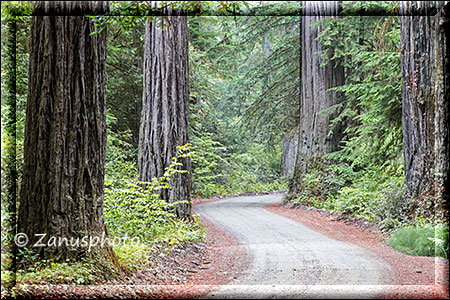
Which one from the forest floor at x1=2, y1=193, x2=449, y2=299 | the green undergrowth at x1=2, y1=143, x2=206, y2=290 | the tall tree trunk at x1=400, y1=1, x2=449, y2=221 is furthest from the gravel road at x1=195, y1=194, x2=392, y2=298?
the tall tree trunk at x1=400, y1=1, x2=449, y2=221

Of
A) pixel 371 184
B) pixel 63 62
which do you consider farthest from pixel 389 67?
pixel 63 62

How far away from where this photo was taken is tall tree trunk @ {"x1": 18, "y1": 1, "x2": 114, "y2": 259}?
3.16 m

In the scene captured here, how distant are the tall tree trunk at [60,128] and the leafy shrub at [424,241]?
2964 mm

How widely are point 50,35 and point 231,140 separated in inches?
468

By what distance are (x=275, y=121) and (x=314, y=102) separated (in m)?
2.80

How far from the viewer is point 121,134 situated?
6203 mm

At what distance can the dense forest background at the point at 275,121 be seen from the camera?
4281mm

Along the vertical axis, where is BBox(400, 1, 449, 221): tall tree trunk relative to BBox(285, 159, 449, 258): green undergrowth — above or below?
above

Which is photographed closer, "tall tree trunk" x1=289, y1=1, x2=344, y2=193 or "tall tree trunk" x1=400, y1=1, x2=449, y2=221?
"tall tree trunk" x1=400, y1=1, x2=449, y2=221

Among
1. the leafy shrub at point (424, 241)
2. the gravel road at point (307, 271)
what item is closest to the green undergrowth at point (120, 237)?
the gravel road at point (307, 271)

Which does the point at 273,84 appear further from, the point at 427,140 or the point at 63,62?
the point at 63,62

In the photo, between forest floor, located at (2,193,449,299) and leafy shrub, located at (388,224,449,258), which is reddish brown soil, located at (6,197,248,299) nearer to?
forest floor, located at (2,193,449,299)

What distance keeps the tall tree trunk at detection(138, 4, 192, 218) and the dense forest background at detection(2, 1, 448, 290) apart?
169 millimetres

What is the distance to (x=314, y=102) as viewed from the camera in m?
11.2
